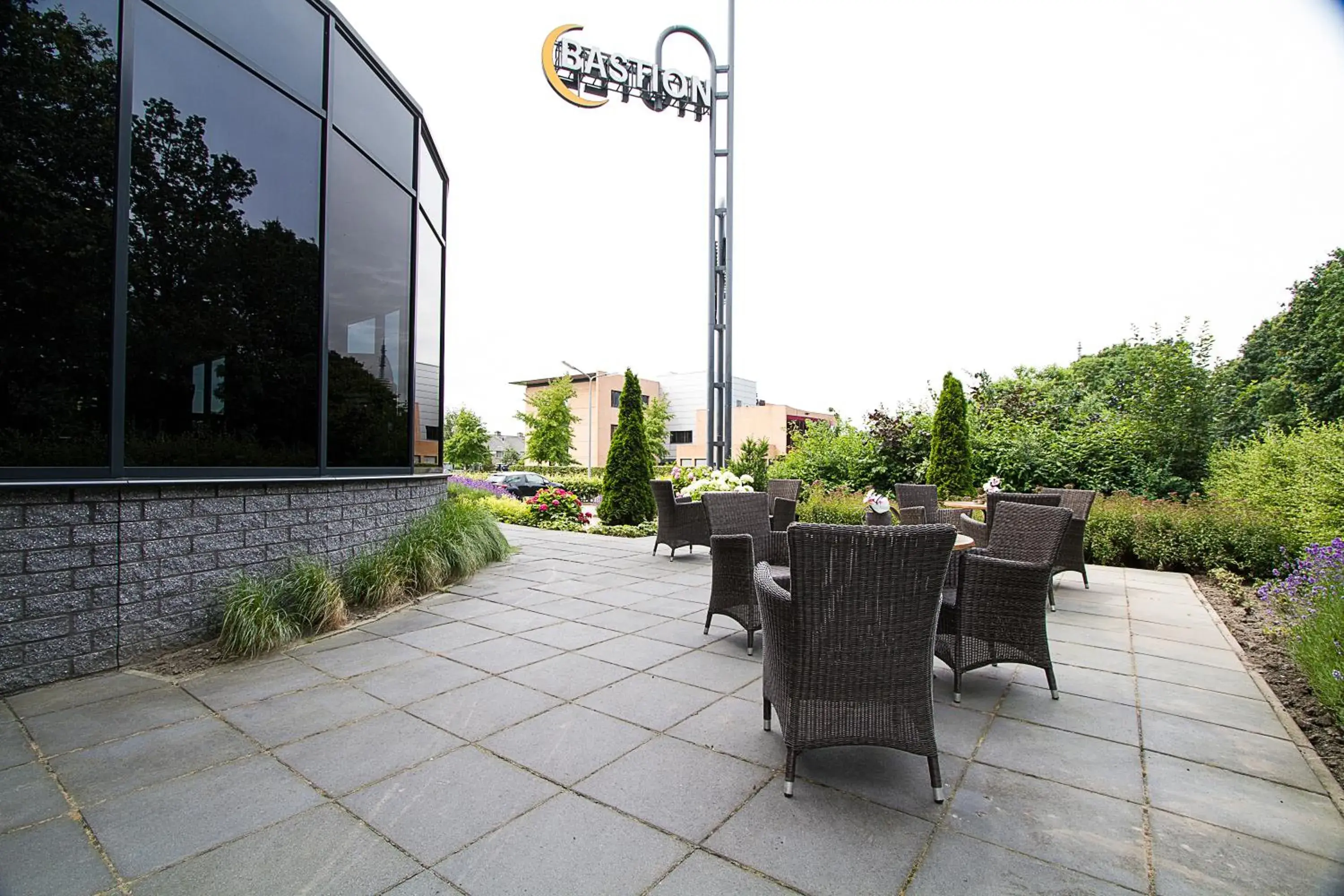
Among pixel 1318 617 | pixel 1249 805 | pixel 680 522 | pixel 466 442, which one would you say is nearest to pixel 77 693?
pixel 1249 805

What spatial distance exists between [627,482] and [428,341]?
4.55m

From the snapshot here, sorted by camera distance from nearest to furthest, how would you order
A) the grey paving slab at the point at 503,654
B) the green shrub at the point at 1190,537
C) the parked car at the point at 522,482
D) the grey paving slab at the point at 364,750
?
the grey paving slab at the point at 364,750 → the grey paving slab at the point at 503,654 → the green shrub at the point at 1190,537 → the parked car at the point at 522,482

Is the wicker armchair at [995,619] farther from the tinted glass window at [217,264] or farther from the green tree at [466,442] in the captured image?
the green tree at [466,442]

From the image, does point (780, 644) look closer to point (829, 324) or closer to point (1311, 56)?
point (1311, 56)

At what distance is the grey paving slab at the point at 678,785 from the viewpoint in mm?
1990

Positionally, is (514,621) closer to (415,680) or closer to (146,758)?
(415,680)

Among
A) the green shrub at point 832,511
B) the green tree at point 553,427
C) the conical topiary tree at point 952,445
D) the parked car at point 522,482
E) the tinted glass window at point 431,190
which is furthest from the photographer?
the green tree at point 553,427

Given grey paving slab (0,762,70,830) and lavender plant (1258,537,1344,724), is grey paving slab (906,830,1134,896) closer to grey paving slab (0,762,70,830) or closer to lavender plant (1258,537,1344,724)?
lavender plant (1258,537,1344,724)

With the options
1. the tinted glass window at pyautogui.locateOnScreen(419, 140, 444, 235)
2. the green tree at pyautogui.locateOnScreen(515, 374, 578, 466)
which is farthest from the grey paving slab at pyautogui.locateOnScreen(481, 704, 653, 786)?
Answer: the green tree at pyautogui.locateOnScreen(515, 374, 578, 466)

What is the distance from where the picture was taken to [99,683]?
310 cm

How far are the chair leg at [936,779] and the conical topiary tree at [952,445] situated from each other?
29.3ft

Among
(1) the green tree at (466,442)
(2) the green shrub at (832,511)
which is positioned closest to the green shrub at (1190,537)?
(2) the green shrub at (832,511)

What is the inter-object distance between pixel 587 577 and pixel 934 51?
5835 mm

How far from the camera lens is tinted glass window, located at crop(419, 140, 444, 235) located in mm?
6719
